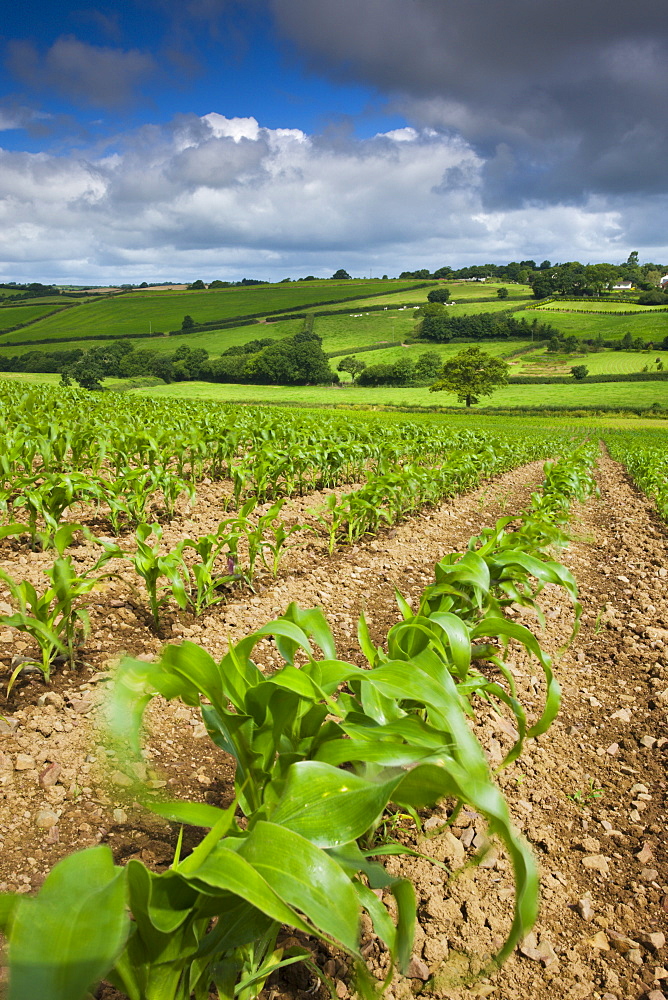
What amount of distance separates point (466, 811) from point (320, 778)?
5.32 feet

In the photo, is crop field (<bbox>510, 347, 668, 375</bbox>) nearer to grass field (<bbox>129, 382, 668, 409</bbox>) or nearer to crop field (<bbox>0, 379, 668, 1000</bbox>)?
grass field (<bbox>129, 382, 668, 409</bbox>)

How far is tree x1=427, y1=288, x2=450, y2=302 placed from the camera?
104750mm

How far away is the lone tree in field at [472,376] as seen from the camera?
2419 inches

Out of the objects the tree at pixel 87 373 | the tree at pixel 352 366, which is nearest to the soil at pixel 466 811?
the tree at pixel 87 373

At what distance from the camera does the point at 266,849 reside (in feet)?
3.45

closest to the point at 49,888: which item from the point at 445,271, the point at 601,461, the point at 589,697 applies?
the point at 589,697

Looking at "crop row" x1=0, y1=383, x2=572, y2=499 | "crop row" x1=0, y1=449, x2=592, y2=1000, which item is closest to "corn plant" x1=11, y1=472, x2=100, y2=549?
"crop row" x1=0, y1=383, x2=572, y2=499

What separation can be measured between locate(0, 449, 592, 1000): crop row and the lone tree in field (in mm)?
61366


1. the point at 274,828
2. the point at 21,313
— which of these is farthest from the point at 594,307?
the point at 274,828

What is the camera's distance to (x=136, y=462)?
7605mm

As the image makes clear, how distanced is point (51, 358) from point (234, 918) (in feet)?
258

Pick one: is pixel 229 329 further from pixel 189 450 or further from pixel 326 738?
pixel 326 738

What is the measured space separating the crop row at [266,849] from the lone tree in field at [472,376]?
61.4m

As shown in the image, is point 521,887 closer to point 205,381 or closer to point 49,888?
point 49,888
